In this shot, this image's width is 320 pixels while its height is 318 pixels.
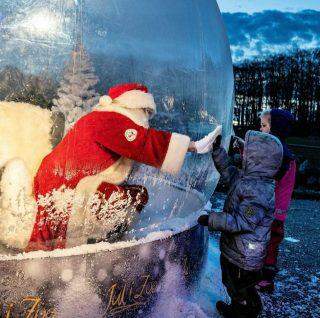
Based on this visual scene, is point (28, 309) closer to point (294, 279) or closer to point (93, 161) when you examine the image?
point (93, 161)

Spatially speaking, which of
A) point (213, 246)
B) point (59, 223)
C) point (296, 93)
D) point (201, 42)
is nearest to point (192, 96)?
point (201, 42)

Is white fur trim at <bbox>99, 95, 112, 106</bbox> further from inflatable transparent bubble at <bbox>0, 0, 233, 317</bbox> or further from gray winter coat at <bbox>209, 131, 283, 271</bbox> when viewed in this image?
gray winter coat at <bbox>209, 131, 283, 271</bbox>

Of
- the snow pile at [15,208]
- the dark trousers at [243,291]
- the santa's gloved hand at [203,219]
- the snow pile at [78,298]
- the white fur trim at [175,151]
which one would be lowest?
the dark trousers at [243,291]

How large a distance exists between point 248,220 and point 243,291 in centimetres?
49

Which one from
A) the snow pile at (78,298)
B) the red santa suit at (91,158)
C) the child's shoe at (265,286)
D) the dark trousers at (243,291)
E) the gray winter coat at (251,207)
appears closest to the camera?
the snow pile at (78,298)

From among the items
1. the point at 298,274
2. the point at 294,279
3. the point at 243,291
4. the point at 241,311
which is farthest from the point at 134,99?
the point at 298,274

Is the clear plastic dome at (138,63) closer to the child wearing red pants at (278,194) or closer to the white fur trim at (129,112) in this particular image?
the white fur trim at (129,112)

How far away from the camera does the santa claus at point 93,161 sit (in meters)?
2.28

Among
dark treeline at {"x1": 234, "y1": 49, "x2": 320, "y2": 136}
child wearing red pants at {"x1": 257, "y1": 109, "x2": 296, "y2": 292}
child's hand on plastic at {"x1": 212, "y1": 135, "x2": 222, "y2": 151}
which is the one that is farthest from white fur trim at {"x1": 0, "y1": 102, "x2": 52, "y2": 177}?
dark treeline at {"x1": 234, "y1": 49, "x2": 320, "y2": 136}

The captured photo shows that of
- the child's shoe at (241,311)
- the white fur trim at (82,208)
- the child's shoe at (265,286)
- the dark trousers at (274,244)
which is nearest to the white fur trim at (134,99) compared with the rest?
the white fur trim at (82,208)

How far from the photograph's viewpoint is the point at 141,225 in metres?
2.75

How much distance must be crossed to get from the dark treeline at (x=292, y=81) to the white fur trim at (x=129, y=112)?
65.8 feet

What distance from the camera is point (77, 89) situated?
2.23 meters

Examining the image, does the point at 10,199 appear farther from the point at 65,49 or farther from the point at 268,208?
the point at 268,208
